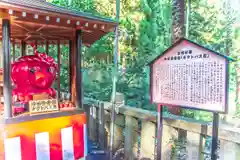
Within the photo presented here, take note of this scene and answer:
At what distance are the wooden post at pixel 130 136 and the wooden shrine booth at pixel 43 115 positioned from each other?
663mm

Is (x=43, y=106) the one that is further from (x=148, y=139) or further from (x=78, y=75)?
(x=148, y=139)

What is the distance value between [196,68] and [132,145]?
1.75m

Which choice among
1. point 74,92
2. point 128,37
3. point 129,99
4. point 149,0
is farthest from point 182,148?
point 149,0

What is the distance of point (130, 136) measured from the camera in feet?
11.4

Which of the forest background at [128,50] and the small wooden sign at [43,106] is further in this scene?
the forest background at [128,50]

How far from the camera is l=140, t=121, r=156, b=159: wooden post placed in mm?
3105

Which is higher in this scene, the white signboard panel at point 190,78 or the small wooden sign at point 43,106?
the white signboard panel at point 190,78

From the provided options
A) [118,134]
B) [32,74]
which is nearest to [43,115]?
[32,74]

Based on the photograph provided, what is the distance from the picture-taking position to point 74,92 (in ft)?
11.5

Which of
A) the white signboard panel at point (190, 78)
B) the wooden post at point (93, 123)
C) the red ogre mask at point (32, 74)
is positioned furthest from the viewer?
the wooden post at point (93, 123)

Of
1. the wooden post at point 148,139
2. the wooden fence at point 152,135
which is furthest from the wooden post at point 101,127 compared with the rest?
the wooden post at point 148,139

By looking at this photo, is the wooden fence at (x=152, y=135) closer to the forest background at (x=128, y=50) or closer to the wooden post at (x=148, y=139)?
the wooden post at (x=148, y=139)

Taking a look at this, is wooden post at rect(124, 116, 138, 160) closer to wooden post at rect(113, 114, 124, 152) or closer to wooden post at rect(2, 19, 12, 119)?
wooden post at rect(113, 114, 124, 152)

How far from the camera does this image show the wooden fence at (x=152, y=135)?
7.16 feet
